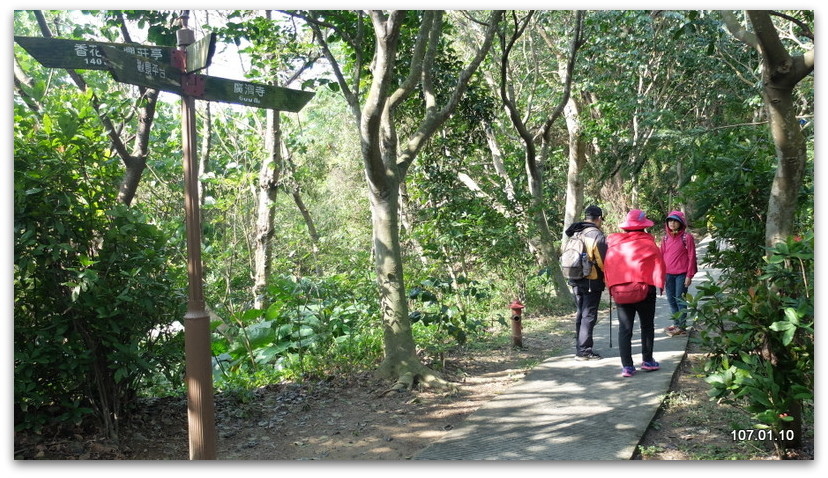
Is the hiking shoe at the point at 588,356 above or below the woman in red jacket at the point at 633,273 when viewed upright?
below

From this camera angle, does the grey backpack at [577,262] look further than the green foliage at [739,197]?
Yes

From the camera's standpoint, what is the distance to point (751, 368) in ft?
14.1

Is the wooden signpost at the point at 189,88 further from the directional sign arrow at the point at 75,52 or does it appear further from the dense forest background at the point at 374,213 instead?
the dense forest background at the point at 374,213

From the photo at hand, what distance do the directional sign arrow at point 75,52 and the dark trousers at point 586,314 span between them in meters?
4.64

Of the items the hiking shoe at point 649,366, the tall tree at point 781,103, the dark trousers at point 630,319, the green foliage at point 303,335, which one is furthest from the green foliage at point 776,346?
the green foliage at point 303,335

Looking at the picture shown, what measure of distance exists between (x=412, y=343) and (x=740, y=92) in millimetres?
10804

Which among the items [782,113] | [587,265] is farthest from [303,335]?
[782,113]

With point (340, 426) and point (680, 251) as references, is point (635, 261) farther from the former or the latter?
point (340, 426)

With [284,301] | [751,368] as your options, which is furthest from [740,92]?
[751,368]

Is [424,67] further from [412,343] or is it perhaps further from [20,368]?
[20,368]

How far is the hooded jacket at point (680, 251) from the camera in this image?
8.15 metres

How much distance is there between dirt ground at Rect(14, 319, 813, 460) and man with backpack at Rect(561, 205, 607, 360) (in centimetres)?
88

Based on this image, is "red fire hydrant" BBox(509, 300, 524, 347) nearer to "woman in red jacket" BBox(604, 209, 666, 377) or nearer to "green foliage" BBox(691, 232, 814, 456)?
"woman in red jacket" BBox(604, 209, 666, 377)

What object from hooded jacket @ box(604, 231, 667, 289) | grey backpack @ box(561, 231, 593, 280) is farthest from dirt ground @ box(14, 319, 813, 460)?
grey backpack @ box(561, 231, 593, 280)
